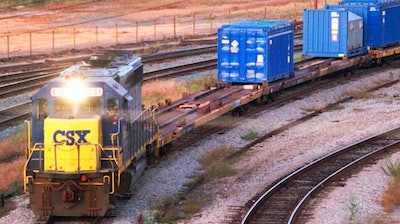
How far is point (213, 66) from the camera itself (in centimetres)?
3922

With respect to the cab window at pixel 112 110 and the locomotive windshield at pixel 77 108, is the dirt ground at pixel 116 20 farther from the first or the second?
the cab window at pixel 112 110

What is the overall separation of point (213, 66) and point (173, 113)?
1370 cm

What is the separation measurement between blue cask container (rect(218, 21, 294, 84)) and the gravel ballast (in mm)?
1390

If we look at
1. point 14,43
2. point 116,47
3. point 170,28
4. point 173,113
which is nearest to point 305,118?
point 173,113

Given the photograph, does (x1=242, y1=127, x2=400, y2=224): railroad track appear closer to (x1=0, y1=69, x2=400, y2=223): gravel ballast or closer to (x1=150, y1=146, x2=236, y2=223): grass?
(x1=0, y1=69, x2=400, y2=223): gravel ballast

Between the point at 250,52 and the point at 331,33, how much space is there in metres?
7.40

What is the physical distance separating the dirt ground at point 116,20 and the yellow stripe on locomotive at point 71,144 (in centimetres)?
3164

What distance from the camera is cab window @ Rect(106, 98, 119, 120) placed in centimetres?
1758

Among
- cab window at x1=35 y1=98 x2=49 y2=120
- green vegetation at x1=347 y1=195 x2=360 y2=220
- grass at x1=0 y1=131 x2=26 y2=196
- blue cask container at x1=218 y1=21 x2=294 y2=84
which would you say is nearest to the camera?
cab window at x1=35 y1=98 x2=49 y2=120

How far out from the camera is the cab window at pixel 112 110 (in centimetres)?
1758

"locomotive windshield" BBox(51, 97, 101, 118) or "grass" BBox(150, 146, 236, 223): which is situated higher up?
"locomotive windshield" BBox(51, 97, 101, 118)

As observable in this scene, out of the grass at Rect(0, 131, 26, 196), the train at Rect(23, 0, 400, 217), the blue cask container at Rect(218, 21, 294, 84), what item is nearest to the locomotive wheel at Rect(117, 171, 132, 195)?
the train at Rect(23, 0, 400, 217)

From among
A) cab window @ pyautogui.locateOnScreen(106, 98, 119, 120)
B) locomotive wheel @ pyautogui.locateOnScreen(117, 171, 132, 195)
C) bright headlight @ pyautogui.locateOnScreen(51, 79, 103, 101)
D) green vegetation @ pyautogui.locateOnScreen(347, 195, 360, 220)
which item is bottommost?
green vegetation @ pyautogui.locateOnScreen(347, 195, 360, 220)

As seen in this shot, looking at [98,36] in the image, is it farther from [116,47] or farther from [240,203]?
[240,203]
